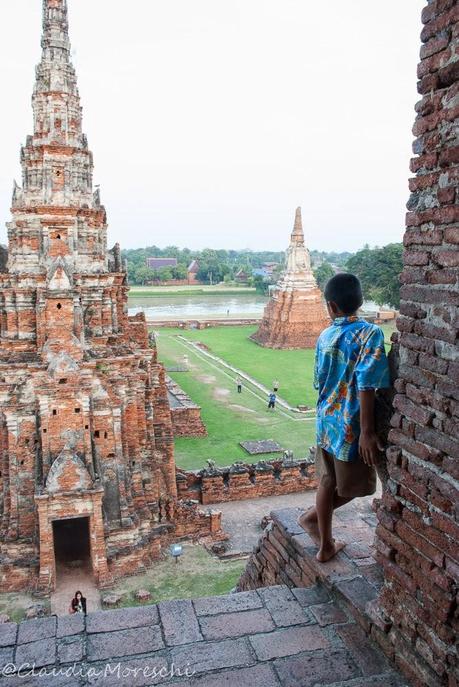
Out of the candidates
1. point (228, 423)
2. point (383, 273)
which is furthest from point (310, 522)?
point (383, 273)

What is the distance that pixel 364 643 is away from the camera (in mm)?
3854

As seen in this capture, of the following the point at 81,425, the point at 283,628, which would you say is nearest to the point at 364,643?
the point at 283,628

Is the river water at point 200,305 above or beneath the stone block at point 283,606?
beneath

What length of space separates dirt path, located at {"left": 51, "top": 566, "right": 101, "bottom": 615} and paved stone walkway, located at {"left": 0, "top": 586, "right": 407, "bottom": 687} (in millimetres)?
7490

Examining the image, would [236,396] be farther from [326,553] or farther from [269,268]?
[269,268]

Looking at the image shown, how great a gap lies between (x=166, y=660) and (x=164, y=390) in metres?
11.6

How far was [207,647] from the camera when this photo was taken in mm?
3916

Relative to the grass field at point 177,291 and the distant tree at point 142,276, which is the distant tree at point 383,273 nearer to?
the grass field at point 177,291

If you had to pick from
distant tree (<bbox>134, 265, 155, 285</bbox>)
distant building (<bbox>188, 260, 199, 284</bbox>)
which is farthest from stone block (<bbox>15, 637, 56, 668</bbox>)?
distant building (<bbox>188, 260, 199, 284</bbox>)

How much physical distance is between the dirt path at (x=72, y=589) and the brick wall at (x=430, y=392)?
9.03 metres

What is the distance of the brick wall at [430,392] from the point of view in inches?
120

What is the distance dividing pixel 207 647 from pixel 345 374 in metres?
2.14

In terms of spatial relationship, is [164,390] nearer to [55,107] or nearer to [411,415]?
[55,107]

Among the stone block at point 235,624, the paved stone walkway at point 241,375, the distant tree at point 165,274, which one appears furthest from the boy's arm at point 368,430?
the distant tree at point 165,274
